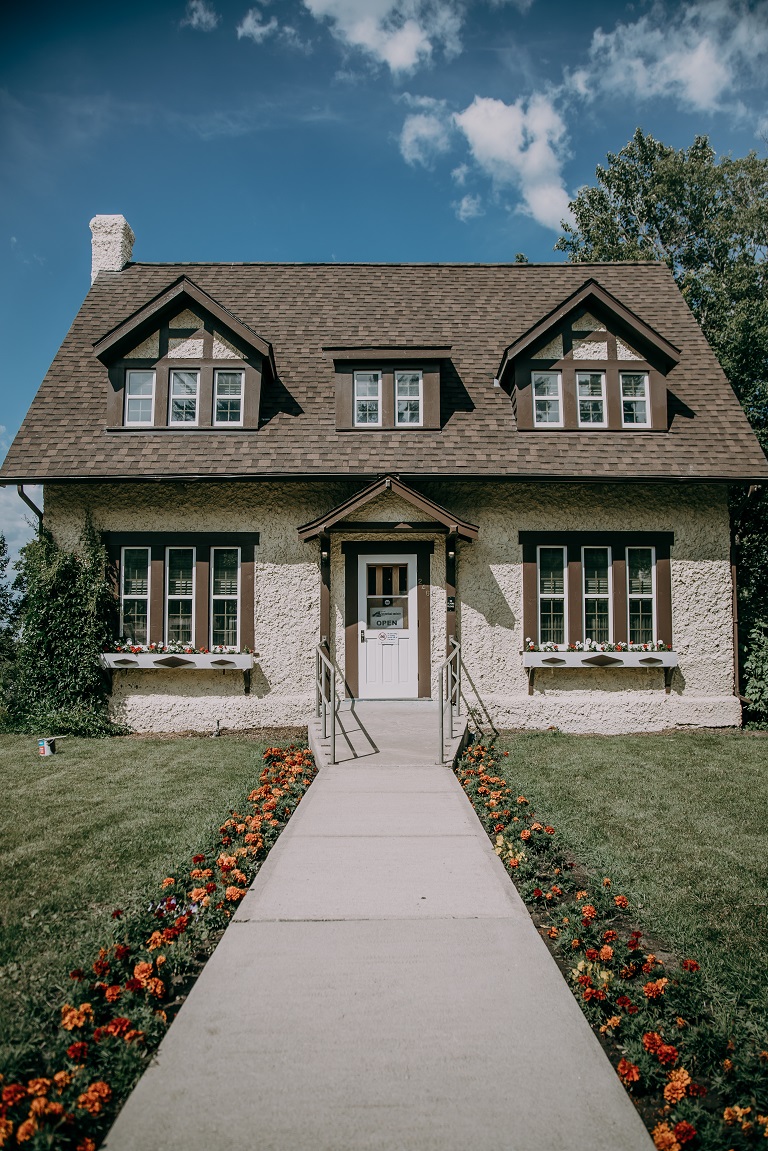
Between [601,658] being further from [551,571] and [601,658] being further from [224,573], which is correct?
[224,573]

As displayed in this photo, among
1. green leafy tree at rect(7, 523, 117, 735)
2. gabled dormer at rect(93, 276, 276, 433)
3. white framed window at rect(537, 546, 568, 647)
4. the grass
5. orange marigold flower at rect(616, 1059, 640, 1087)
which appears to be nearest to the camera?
orange marigold flower at rect(616, 1059, 640, 1087)

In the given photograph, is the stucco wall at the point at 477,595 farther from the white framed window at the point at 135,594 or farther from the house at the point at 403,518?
the white framed window at the point at 135,594

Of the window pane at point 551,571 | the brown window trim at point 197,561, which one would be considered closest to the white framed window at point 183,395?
the brown window trim at point 197,561

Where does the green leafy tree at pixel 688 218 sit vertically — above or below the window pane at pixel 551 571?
above

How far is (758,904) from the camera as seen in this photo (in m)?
4.85

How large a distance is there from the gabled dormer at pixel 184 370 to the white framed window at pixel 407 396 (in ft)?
7.81

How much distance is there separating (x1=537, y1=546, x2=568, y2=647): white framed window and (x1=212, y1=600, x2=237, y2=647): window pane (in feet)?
17.2

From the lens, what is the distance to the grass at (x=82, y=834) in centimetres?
392

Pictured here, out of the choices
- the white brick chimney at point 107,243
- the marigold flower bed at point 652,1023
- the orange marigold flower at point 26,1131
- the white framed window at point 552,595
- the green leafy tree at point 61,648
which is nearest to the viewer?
the orange marigold flower at point 26,1131

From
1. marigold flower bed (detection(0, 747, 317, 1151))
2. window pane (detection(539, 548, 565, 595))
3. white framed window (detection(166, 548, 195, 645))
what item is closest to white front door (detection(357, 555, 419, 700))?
window pane (detection(539, 548, 565, 595))

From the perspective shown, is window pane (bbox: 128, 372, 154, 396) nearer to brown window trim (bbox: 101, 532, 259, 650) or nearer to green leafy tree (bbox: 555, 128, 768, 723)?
brown window trim (bbox: 101, 532, 259, 650)

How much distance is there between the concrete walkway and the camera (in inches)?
105

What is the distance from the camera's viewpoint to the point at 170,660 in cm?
1107

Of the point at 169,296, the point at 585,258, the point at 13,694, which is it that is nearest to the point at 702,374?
the point at 169,296
